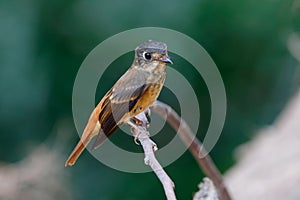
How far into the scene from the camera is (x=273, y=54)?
336 centimetres

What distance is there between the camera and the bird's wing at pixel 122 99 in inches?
66.6

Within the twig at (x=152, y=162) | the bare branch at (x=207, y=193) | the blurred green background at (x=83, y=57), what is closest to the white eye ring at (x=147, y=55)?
the twig at (x=152, y=162)

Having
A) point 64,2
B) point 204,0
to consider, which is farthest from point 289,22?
point 64,2

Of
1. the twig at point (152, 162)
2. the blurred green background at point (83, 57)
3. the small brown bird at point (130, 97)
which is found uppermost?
the blurred green background at point (83, 57)

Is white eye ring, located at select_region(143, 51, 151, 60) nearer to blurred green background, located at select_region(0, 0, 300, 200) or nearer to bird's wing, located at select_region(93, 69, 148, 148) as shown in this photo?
bird's wing, located at select_region(93, 69, 148, 148)

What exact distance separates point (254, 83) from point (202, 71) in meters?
0.59

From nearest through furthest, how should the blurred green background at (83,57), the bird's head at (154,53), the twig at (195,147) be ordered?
the bird's head at (154,53), the twig at (195,147), the blurred green background at (83,57)

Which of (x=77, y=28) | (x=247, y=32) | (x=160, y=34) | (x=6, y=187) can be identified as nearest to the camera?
(x=6, y=187)

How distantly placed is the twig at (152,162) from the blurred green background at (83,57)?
1092mm

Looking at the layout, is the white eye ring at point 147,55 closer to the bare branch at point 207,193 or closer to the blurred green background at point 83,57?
the bare branch at point 207,193

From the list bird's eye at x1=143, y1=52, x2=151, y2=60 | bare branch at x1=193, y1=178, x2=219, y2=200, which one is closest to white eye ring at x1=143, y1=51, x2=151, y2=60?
bird's eye at x1=143, y1=52, x2=151, y2=60

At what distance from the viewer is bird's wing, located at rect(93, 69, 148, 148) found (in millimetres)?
1693

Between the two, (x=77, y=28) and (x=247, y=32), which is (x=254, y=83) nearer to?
(x=247, y=32)

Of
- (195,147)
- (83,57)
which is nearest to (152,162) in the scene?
(195,147)
